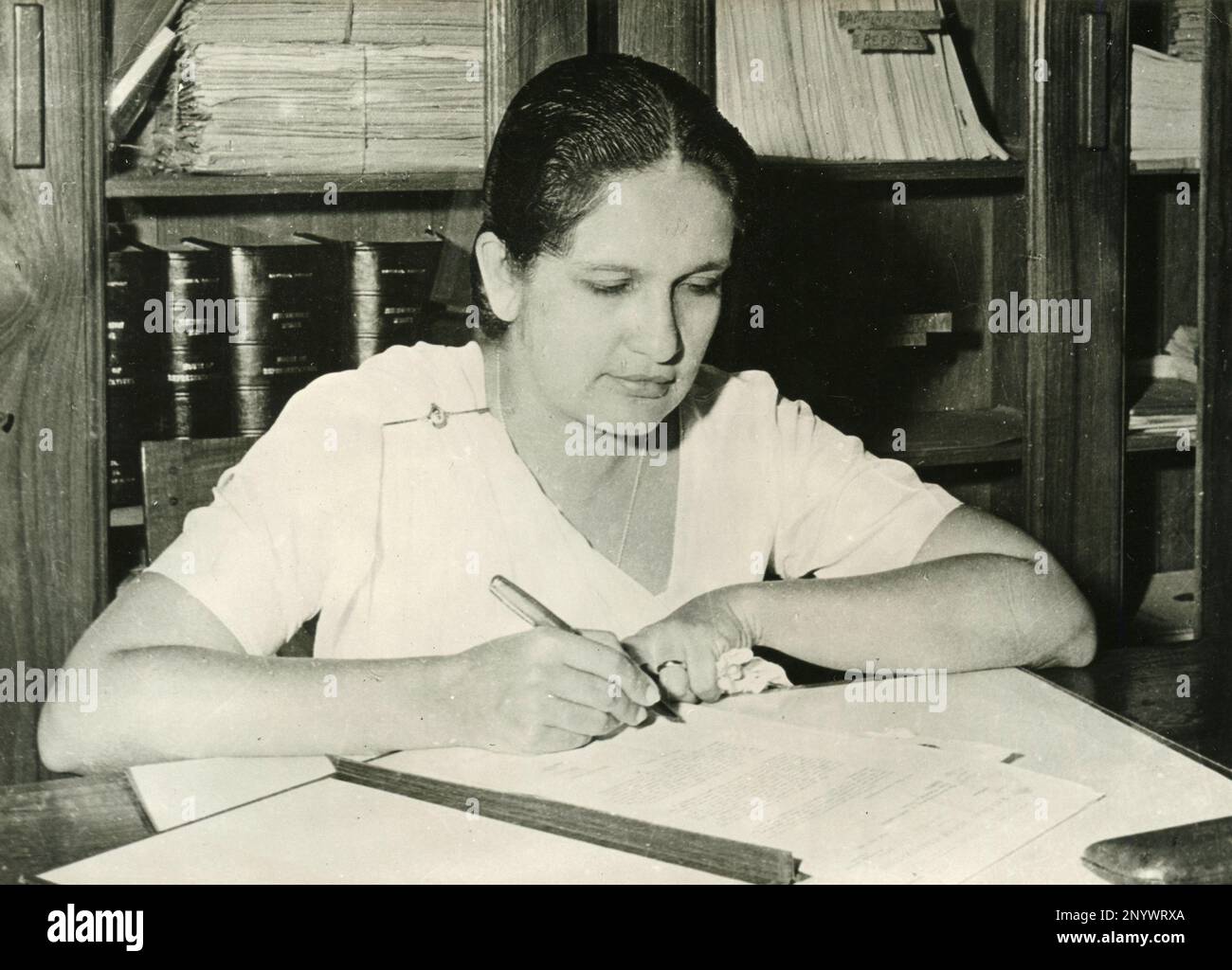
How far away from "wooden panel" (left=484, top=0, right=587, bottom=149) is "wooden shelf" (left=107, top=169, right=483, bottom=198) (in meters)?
0.10

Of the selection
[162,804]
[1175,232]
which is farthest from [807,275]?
[162,804]

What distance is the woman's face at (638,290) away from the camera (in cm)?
142

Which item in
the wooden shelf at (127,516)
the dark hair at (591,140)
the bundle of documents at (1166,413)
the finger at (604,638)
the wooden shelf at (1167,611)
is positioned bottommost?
the wooden shelf at (1167,611)

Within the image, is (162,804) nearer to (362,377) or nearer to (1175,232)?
(362,377)

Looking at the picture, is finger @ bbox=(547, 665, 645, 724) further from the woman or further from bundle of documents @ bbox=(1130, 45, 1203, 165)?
bundle of documents @ bbox=(1130, 45, 1203, 165)

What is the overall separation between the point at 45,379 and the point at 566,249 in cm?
79

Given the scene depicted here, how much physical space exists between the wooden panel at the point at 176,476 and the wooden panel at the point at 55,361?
0.07m

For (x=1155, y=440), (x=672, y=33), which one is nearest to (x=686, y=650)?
(x=672, y=33)

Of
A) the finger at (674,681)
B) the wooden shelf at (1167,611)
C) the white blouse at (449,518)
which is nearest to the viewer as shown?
the finger at (674,681)

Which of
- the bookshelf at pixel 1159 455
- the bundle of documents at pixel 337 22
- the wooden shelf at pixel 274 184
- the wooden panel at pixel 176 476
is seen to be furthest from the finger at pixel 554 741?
the bookshelf at pixel 1159 455

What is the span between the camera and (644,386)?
58.1 inches

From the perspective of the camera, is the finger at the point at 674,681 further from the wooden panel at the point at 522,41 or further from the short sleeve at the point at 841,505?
the wooden panel at the point at 522,41

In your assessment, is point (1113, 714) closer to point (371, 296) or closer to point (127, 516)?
point (371, 296)

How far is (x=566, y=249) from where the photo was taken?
57.0 inches
